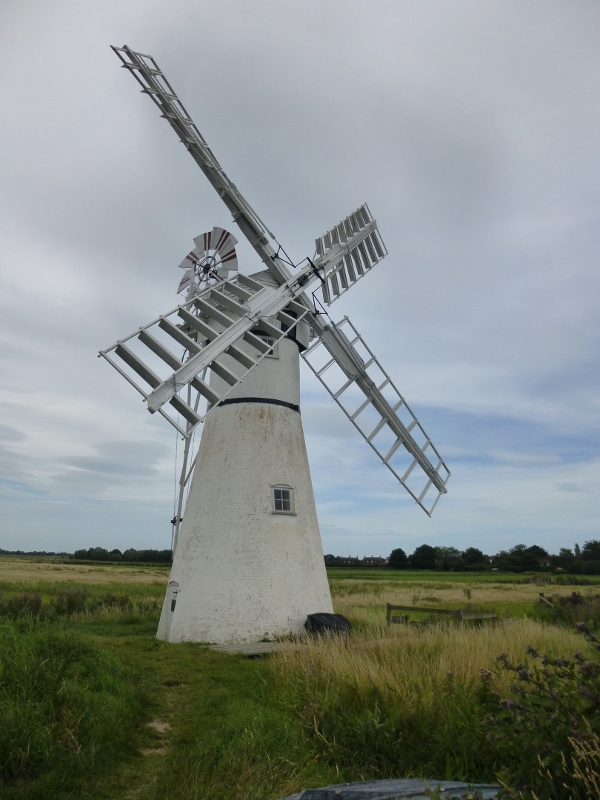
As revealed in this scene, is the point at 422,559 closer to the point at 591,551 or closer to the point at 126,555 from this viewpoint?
the point at 591,551

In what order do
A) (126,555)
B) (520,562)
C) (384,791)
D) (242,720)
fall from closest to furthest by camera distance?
(384,791) → (242,720) → (520,562) → (126,555)

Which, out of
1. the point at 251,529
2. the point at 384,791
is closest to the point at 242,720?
the point at 384,791

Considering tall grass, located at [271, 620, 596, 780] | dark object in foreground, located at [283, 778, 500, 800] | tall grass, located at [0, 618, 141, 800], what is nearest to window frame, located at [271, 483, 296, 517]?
tall grass, located at [271, 620, 596, 780]

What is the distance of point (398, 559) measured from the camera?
305ft

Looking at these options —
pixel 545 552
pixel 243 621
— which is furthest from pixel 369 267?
pixel 545 552

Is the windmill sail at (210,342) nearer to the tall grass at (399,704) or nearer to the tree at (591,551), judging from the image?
the tall grass at (399,704)

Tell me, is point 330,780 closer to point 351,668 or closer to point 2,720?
point 351,668

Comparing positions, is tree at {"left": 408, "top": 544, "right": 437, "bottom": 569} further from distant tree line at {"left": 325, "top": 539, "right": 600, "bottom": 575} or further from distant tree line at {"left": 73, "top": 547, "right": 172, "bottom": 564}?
distant tree line at {"left": 73, "top": 547, "right": 172, "bottom": 564}

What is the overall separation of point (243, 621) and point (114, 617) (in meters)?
6.50

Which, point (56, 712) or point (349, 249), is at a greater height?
point (349, 249)

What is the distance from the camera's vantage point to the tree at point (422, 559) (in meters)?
90.8

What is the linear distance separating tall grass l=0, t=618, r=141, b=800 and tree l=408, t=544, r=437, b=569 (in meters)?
88.8

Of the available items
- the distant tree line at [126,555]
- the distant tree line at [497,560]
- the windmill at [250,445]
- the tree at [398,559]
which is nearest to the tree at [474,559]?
the distant tree line at [497,560]

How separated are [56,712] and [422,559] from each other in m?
91.5
